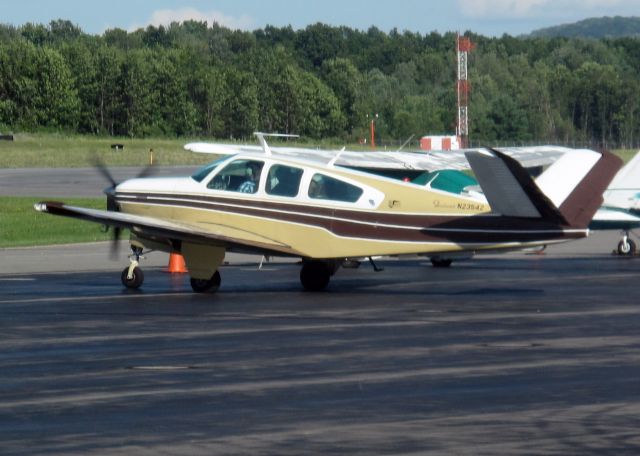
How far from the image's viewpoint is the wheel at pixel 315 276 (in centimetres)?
1766

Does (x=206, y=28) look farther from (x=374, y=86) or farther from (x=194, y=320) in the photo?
(x=194, y=320)

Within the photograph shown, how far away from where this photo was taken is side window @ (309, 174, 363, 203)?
56.5ft

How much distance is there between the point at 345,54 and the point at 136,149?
287 ft

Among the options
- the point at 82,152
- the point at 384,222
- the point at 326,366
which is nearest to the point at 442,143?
the point at 82,152

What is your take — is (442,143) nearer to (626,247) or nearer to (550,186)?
(626,247)

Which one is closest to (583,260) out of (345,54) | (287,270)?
(287,270)

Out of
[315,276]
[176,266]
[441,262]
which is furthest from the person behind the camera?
[441,262]

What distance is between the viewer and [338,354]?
37.7 ft

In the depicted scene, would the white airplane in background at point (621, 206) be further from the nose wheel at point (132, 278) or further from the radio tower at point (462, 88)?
the radio tower at point (462, 88)

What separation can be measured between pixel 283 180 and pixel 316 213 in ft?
2.32

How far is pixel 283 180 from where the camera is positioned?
17.4 meters

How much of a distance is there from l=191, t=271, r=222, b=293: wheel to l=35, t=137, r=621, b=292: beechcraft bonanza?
0.05 ft

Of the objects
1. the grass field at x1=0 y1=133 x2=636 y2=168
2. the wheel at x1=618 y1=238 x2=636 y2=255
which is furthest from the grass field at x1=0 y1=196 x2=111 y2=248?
the grass field at x1=0 y1=133 x2=636 y2=168

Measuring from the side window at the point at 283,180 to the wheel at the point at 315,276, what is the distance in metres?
1.11
